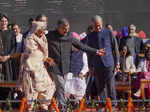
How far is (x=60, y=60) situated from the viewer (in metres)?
10.1

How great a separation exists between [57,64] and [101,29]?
1.16 metres

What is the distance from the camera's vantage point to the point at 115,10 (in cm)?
1603

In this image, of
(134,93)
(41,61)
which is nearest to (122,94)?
(134,93)

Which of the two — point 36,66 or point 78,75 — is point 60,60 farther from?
point 78,75

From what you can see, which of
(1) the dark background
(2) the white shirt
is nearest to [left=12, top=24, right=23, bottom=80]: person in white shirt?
(2) the white shirt

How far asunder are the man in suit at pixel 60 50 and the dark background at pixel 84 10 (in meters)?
5.35

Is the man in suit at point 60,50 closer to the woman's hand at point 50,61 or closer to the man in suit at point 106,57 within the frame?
the woman's hand at point 50,61

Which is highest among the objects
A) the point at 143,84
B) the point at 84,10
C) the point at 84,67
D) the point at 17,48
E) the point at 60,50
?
the point at 84,10

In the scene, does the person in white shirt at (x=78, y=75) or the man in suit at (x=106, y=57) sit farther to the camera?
the person in white shirt at (x=78, y=75)

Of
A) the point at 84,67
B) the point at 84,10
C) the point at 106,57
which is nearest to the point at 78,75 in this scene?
the point at 84,67

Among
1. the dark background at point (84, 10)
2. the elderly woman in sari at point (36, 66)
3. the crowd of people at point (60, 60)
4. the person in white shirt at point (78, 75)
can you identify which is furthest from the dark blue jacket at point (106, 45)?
the dark background at point (84, 10)

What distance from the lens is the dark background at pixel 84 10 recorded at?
616 inches

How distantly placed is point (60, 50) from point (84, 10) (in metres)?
5.83

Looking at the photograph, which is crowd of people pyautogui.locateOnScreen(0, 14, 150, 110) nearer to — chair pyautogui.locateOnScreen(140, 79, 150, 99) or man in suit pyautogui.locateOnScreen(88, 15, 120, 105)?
man in suit pyautogui.locateOnScreen(88, 15, 120, 105)
